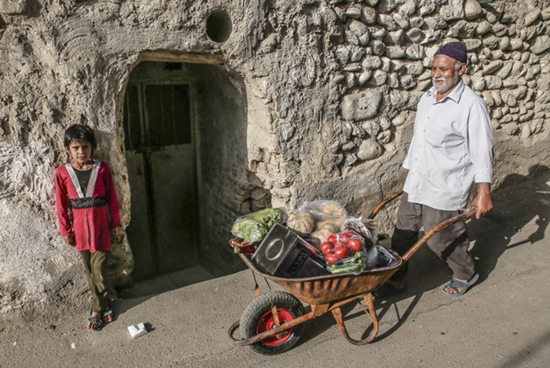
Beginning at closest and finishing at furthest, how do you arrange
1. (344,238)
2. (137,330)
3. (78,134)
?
(344,238) → (78,134) → (137,330)

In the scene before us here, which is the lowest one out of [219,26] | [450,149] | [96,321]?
[96,321]

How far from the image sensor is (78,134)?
289 cm

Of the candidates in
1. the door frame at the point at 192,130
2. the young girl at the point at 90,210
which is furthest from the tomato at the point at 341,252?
the door frame at the point at 192,130

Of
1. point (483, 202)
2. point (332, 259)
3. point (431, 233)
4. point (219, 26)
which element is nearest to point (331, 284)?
point (332, 259)

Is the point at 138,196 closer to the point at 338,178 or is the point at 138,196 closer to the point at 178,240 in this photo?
the point at 178,240

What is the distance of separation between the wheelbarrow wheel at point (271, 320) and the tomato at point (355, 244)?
0.61 meters

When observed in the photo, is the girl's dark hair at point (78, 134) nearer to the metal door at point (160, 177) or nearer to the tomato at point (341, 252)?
the metal door at point (160, 177)

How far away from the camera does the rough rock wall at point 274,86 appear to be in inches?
115

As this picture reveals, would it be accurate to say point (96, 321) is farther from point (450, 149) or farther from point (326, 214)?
point (450, 149)

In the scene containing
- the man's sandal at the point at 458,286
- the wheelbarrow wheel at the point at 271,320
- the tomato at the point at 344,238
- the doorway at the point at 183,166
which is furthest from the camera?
the doorway at the point at 183,166

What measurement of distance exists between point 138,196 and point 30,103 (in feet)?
7.14

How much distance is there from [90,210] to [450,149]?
2788 mm

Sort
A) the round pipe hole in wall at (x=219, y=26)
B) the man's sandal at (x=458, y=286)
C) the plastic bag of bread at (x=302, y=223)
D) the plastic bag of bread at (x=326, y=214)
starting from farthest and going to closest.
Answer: the man's sandal at (x=458, y=286)
the round pipe hole in wall at (x=219, y=26)
the plastic bag of bread at (x=326, y=214)
the plastic bag of bread at (x=302, y=223)

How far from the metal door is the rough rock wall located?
3.24 feet
